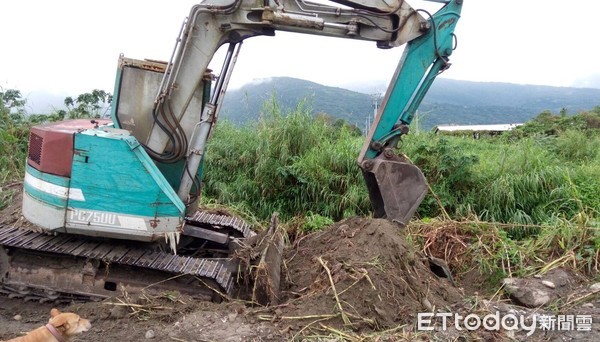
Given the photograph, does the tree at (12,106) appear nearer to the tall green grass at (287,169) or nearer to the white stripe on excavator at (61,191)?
the tall green grass at (287,169)

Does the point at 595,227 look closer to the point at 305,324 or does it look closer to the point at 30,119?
the point at 305,324

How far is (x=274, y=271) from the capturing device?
13.4ft

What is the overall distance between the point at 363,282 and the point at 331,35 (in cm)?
196

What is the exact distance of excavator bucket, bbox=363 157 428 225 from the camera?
14.3 feet

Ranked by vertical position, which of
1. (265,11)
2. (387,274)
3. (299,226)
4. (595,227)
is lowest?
(299,226)

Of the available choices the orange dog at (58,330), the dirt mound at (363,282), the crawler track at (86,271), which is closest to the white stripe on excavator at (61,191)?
the crawler track at (86,271)

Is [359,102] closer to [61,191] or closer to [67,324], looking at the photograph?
→ [61,191]

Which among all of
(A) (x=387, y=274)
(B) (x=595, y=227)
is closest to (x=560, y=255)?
(B) (x=595, y=227)

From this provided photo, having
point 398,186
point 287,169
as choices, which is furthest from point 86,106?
point 398,186

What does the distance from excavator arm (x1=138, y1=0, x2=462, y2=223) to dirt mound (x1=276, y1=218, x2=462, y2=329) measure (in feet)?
1.44

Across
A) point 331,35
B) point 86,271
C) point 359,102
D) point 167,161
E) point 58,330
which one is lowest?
point 86,271

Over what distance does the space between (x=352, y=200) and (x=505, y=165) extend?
2.16m

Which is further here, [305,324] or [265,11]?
[265,11]

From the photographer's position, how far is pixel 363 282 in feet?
11.7
